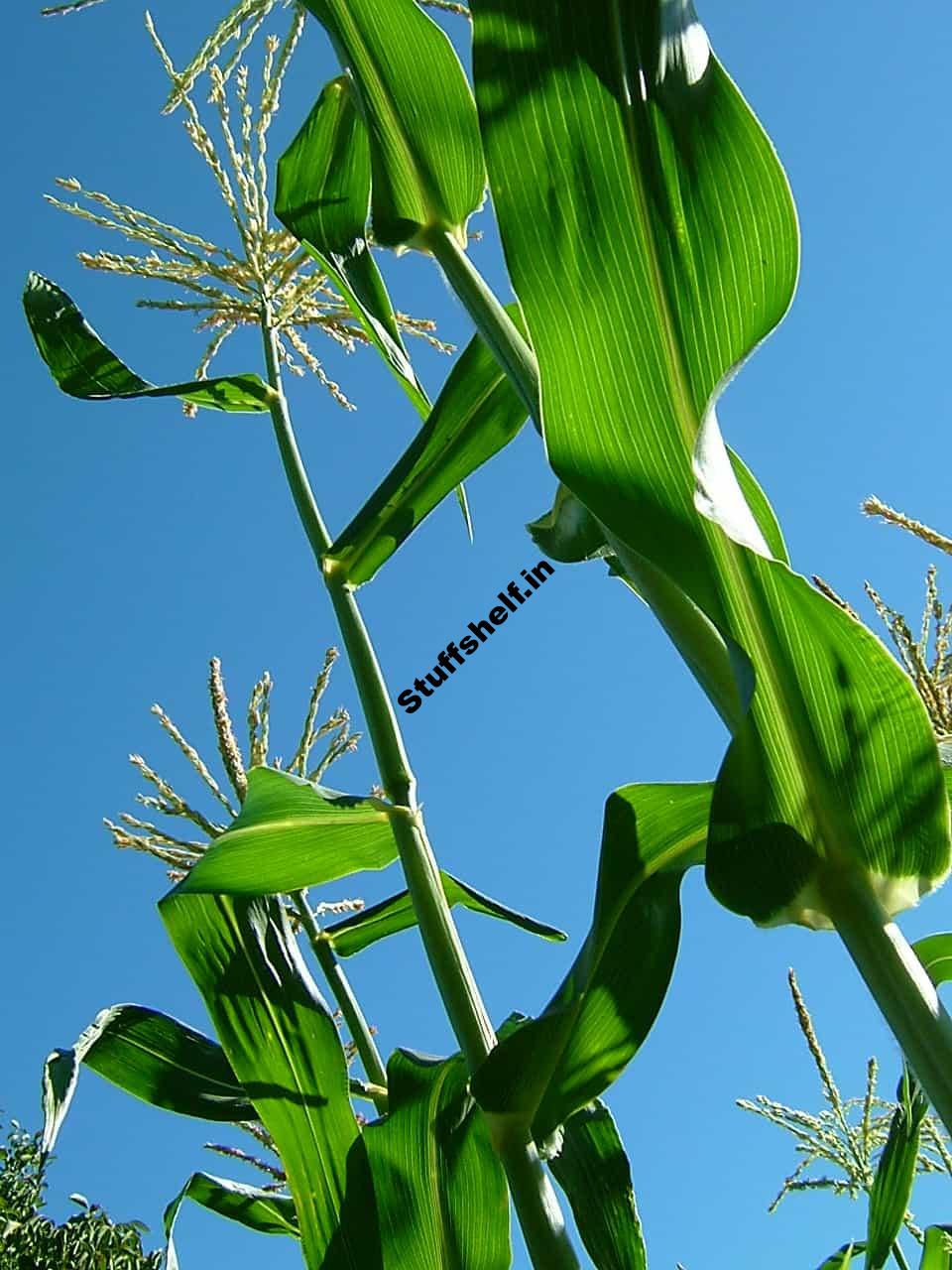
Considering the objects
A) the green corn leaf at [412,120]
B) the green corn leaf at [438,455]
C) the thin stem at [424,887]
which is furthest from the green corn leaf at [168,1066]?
the green corn leaf at [412,120]

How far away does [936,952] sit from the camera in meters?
0.87

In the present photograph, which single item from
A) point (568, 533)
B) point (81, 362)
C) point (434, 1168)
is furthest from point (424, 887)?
point (81, 362)

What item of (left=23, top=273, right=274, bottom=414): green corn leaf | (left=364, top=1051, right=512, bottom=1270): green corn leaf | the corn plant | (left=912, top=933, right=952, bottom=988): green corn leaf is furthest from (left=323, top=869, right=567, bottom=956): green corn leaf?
(left=23, top=273, right=274, bottom=414): green corn leaf

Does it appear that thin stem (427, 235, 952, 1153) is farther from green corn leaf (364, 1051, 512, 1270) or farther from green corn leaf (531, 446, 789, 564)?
green corn leaf (364, 1051, 512, 1270)

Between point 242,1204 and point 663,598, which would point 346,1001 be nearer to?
point 242,1204

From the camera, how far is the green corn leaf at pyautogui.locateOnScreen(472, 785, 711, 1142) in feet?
2.50

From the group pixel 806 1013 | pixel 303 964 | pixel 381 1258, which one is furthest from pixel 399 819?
pixel 806 1013

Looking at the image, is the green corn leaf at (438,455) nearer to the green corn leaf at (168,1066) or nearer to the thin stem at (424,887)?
the thin stem at (424,887)

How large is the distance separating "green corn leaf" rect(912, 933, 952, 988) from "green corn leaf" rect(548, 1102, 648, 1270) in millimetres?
310

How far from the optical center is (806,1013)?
1.13 m

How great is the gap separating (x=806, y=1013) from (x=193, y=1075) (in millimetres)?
620

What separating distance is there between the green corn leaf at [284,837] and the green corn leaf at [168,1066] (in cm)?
20

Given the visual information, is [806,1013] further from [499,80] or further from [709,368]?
[499,80]

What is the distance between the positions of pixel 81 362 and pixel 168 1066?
0.83 metres
